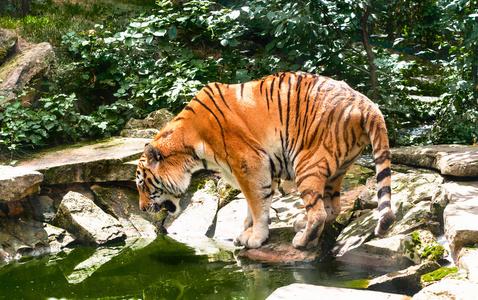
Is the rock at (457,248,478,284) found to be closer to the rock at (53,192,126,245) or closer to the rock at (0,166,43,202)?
the rock at (53,192,126,245)

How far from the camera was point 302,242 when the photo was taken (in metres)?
4.45

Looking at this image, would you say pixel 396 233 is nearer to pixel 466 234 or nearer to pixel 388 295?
pixel 466 234

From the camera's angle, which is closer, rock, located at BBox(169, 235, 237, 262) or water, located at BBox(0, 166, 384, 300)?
water, located at BBox(0, 166, 384, 300)

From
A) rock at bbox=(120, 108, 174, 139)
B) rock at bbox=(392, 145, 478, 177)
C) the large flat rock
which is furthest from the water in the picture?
rock at bbox=(120, 108, 174, 139)

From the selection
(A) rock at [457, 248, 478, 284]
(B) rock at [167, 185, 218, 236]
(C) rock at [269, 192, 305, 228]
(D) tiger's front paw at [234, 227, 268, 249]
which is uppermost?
(A) rock at [457, 248, 478, 284]

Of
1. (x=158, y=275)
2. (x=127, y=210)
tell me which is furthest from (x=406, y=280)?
(x=127, y=210)

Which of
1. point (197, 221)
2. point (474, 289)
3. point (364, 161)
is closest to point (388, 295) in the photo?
point (474, 289)

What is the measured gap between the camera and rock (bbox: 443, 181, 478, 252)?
143 inches

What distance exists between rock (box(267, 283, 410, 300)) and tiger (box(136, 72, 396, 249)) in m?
0.66

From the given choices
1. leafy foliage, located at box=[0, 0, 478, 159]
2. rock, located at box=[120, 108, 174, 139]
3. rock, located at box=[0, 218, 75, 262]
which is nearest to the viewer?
rock, located at box=[0, 218, 75, 262]

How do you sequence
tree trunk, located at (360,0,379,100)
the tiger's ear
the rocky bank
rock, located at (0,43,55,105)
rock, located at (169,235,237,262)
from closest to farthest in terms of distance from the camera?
the rocky bank, the tiger's ear, rock, located at (169,235,237,262), tree trunk, located at (360,0,379,100), rock, located at (0,43,55,105)

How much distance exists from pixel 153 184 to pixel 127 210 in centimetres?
172

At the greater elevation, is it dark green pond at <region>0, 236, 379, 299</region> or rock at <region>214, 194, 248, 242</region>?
dark green pond at <region>0, 236, 379, 299</region>

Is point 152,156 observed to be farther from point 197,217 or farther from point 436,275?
point 436,275
